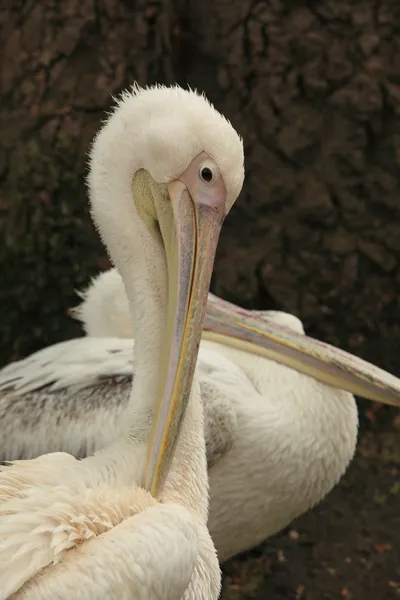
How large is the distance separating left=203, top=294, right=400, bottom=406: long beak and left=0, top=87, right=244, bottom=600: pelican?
0.84 metres

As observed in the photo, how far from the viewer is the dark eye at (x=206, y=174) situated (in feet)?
7.70

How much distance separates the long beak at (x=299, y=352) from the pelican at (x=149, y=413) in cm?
84

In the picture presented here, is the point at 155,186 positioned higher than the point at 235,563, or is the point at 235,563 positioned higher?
the point at 155,186

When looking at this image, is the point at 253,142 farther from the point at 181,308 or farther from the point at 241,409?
the point at 181,308

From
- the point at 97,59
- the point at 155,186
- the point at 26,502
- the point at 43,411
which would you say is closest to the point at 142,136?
the point at 155,186

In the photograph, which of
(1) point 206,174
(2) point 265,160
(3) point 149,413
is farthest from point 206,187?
(2) point 265,160

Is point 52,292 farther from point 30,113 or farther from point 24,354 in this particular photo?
point 30,113

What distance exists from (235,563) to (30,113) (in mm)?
1979

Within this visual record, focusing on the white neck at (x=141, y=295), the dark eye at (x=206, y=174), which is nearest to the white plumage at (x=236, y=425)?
the white neck at (x=141, y=295)

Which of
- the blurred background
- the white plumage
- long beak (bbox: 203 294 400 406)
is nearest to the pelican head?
the white plumage

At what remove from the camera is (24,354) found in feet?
15.6

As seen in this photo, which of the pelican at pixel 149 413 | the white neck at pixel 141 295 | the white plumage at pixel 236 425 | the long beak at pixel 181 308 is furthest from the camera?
the white plumage at pixel 236 425

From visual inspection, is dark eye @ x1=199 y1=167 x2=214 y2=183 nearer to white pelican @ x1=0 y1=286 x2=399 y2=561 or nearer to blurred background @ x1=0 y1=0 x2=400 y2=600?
white pelican @ x1=0 y1=286 x2=399 y2=561

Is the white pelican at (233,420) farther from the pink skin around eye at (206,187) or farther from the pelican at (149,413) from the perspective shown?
the pink skin around eye at (206,187)
